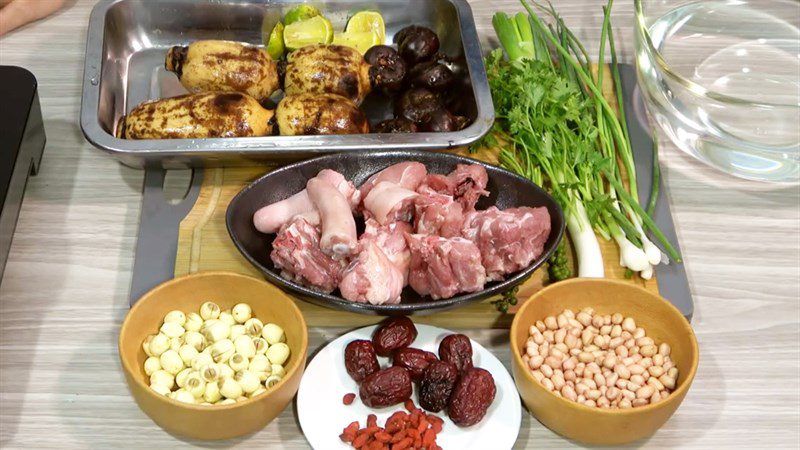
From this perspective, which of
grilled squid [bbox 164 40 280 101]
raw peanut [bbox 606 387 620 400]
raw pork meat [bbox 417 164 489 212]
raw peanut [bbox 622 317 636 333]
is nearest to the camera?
raw peanut [bbox 606 387 620 400]

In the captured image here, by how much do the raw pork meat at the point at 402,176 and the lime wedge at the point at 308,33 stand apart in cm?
44

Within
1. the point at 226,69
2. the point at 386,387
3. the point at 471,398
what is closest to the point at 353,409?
the point at 386,387

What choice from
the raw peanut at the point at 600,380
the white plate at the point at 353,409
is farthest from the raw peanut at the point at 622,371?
the white plate at the point at 353,409

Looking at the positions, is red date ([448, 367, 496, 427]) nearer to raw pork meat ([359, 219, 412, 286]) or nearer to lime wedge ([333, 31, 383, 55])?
raw pork meat ([359, 219, 412, 286])

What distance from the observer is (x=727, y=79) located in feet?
6.97

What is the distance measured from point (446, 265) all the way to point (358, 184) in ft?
1.01

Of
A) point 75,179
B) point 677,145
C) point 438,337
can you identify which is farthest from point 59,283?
point 677,145

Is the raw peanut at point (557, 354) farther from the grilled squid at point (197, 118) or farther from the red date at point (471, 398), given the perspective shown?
the grilled squid at point (197, 118)

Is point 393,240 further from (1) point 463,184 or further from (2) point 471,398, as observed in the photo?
(2) point 471,398

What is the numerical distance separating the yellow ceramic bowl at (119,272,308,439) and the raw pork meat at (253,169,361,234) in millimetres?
164

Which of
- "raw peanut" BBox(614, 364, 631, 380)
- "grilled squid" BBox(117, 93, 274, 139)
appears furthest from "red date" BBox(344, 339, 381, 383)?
"grilled squid" BBox(117, 93, 274, 139)

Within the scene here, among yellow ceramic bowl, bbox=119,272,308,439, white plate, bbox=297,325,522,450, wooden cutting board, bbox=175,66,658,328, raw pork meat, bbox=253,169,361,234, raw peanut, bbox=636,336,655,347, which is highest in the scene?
raw pork meat, bbox=253,169,361,234

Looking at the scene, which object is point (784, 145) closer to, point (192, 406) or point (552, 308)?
point (552, 308)

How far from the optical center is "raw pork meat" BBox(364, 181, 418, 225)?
5.36 ft
